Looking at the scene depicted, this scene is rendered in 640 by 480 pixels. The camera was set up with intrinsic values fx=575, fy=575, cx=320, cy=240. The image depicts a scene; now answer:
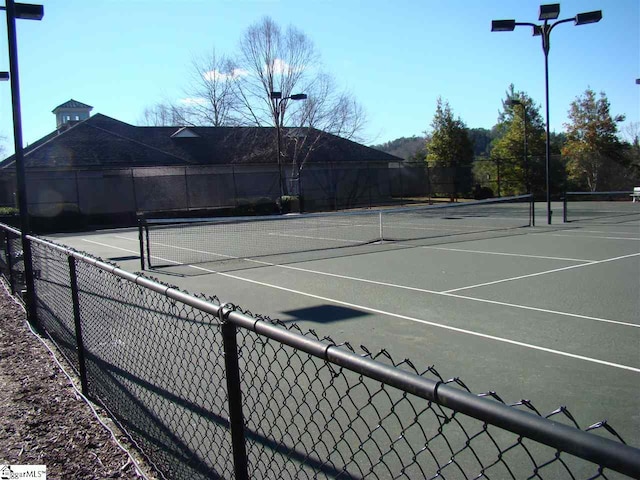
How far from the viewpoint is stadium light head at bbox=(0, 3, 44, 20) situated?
28.2 feet

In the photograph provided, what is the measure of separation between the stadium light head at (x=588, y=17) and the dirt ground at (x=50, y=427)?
63.9ft

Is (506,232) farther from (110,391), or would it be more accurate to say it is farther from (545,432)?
(545,432)

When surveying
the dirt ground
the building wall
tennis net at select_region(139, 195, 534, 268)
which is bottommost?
the dirt ground

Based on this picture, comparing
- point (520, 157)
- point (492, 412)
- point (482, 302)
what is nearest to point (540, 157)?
point (520, 157)

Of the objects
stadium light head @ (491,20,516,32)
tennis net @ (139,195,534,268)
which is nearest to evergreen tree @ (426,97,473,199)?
tennis net @ (139,195,534,268)

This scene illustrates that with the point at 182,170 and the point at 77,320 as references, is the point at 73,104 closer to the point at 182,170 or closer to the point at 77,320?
the point at 182,170

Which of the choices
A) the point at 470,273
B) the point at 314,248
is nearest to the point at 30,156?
the point at 314,248

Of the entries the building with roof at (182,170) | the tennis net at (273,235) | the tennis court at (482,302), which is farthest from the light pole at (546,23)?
the building with roof at (182,170)

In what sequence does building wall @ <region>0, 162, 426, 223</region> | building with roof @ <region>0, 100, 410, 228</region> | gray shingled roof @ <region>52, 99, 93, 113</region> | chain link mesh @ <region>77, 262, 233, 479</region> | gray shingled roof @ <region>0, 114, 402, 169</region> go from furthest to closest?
1. gray shingled roof @ <region>52, 99, 93, 113</region>
2. gray shingled roof @ <region>0, 114, 402, 169</region>
3. building with roof @ <region>0, 100, 410, 228</region>
4. building wall @ <region>0, 162, 426, 223</region>
5. chain link mesh @ <region>77, 262, 233, 479</region>

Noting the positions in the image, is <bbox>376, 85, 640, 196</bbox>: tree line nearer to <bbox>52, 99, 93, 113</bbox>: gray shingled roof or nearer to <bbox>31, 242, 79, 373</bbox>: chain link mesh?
<bbox>31, 242, 79, 373</bbox>: chain link mesh

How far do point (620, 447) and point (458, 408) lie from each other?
40 centimetres

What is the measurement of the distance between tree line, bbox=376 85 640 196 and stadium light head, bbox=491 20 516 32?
21748mm

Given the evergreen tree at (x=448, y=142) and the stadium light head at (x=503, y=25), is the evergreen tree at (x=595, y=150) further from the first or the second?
the stadium light head at (x=503, y=25)

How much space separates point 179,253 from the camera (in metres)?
17.4
